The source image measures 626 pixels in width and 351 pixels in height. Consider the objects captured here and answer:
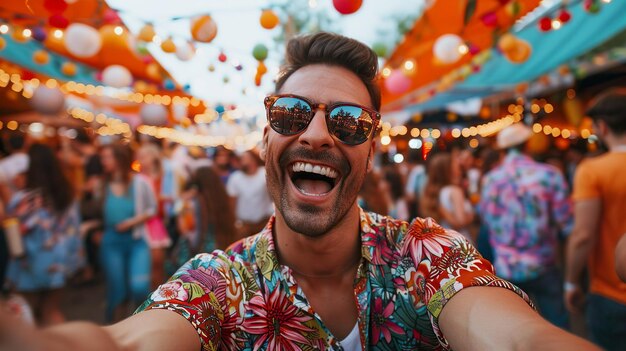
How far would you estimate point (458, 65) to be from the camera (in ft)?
28.1

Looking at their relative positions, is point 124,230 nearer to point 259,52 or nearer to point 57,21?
point 57,21

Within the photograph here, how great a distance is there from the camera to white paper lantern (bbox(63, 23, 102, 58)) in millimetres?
4969

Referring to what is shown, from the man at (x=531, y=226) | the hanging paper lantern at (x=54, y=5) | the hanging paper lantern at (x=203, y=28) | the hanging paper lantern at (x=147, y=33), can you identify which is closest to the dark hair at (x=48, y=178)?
the hanging paper lantern at (x=54, y=5)

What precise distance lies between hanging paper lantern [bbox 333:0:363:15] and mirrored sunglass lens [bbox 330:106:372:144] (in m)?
1.86

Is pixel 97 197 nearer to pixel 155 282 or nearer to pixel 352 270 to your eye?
pixel 155 282

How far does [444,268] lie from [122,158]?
465 centimetres

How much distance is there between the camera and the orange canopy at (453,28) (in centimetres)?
491

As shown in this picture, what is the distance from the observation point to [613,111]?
3.08m

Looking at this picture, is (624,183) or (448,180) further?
(448,180)

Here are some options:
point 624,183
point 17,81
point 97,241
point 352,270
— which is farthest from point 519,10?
point 17,81

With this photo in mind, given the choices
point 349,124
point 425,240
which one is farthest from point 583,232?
point 349,124

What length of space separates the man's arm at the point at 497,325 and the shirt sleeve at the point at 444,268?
26mm

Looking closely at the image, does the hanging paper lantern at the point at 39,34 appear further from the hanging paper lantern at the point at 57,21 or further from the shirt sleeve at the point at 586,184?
the shirt sleeve at the point at 586,184

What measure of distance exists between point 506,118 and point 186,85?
7427 millimetres
